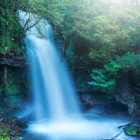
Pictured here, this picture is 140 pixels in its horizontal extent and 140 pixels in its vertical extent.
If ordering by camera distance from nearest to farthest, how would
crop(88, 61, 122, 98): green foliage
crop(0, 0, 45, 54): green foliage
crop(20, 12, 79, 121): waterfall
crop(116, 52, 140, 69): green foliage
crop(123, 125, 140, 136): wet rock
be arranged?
1. crop(123, 125, 140, 136): wet rock
2. crop(0, 0, 45, 54): green foliage
3. crop(88, 61, 122, 98): green foliage
4. crop(116, 52, 140, 69): green foliage
5. crop(20, 12, 79, 121): waterfall

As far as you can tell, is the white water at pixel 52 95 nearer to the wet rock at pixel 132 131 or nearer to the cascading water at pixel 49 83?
the cascading water at pixel 49 83

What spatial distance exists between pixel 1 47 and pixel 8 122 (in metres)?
4.19

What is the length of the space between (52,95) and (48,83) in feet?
3.21

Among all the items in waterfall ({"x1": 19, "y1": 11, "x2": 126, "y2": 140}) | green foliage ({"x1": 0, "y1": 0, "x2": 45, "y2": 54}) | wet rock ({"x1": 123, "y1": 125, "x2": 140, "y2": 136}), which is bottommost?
wet rock ({"x1": 123, "y1": 125, "x2": 140, "y2": 136})

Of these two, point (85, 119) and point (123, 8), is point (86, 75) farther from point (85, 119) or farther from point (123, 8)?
point (123, 8)

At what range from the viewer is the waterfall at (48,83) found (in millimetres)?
9609

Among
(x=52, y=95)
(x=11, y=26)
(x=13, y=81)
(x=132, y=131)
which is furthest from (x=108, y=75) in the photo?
(x=11, y=26)

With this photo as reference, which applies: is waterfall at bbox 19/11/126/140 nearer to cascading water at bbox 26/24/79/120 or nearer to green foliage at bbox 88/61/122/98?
cascading water at bbox 26/24/79/120

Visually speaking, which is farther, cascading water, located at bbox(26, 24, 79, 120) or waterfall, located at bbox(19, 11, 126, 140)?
cascading water, located at bbox(26, 24, 79, 120)

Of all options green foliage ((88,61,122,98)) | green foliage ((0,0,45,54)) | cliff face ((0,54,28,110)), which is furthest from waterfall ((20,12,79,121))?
green foliage ((88,61,122,98))

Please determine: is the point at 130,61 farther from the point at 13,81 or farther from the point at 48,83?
the point at 13,81

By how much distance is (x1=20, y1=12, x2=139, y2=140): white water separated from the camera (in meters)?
8.11

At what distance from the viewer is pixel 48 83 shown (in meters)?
9.89

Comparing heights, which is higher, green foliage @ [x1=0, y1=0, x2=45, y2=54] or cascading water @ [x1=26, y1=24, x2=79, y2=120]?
green foliage @ [x1=0, y1=0, x2=45, y2=54]
